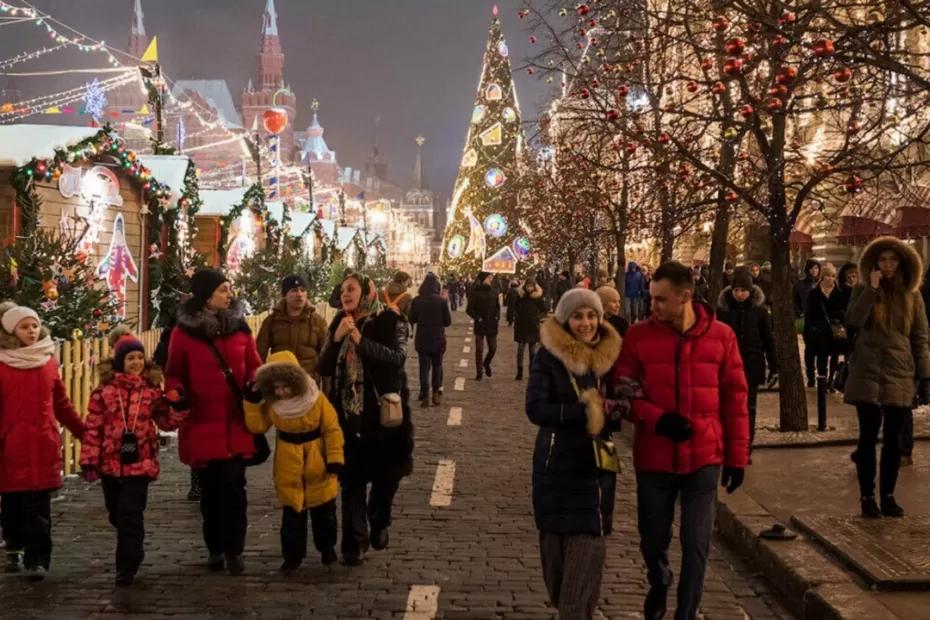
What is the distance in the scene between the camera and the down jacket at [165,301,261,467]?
267 inches

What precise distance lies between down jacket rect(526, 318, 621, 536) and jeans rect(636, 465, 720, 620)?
1.27 ft

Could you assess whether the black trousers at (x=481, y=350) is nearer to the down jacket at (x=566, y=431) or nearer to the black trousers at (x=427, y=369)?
the black trousers at (x=427, y=369)

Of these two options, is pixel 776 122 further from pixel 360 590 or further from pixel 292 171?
pixel 292 171

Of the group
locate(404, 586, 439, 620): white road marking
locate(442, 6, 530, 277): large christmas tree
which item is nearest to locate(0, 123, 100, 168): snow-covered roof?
locate(404, 586, 439, 620): white road marking

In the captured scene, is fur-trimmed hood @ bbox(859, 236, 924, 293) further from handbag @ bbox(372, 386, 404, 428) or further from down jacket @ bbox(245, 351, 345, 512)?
down jacket @ bbox(245, 351, 345, 512)

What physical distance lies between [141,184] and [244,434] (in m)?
12.0

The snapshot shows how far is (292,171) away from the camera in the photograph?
48156 millimetres

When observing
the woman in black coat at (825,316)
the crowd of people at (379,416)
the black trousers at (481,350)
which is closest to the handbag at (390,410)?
the crowd of people at (379,416)

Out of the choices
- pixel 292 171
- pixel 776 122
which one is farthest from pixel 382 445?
pixel 292 171

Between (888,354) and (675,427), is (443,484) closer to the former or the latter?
(888,354)

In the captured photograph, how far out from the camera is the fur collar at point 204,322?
6867 millimetres

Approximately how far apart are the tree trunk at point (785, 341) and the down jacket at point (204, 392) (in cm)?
667

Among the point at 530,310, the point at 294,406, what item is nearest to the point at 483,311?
the point at 530,310

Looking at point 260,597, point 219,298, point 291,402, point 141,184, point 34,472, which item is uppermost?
point 141,184
